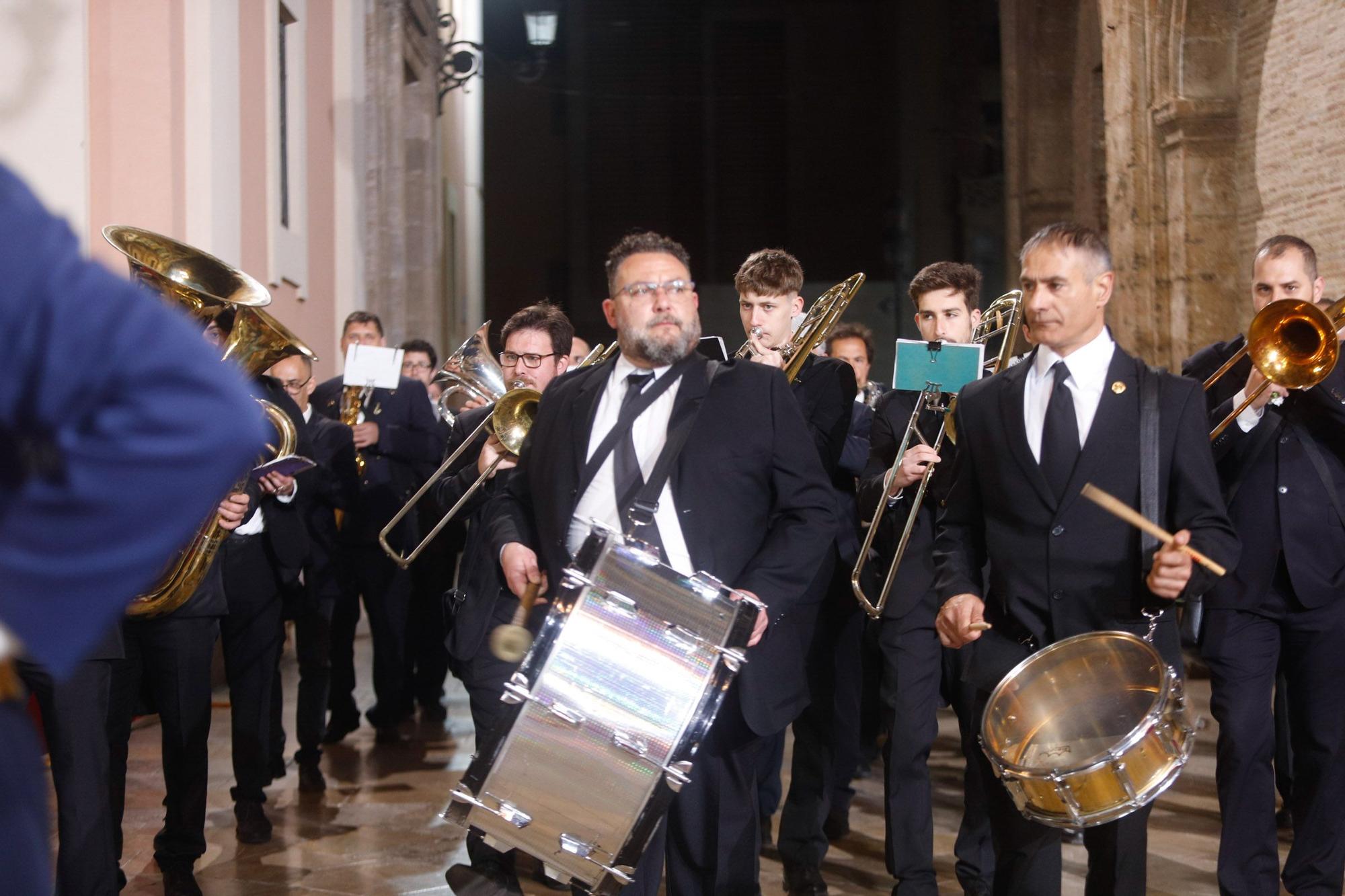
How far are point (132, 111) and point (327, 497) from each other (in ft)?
7.95

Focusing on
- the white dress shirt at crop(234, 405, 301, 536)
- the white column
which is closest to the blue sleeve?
the white dress shirt at crop(234, 405, 301, 536)

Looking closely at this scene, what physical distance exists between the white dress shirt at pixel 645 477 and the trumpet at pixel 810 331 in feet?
4.52

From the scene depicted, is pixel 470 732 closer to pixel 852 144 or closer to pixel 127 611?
pixel 127 611

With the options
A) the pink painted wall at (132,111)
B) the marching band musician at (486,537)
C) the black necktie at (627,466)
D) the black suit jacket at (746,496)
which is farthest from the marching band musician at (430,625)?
the black necktie at (627,466)

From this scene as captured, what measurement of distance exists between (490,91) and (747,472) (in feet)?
81.0

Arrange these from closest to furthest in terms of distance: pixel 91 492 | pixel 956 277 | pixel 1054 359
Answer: pixel 91 492, pixel 1054 359, pixel 956 277

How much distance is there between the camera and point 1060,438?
11.9 ft

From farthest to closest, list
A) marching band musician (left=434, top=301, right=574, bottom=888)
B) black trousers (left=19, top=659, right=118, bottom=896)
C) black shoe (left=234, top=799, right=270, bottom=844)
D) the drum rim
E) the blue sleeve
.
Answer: black shoe (left=234, top=799, right=270, bottom=844) < marching band musician (left=434, top=301, right=574, bottom=888) < black trousers (left=19, top=659, right=118, bottom=896) < the drum rim < the blue sleeve

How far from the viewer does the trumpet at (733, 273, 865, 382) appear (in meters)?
5.36

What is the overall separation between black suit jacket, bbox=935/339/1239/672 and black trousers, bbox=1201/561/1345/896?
3.55ft

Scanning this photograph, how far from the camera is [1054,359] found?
12.1 ft

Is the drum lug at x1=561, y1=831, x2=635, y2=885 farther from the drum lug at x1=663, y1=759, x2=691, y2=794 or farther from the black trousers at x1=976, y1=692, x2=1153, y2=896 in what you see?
the black trousers at x1=976, y1=692, x2=1153, y2=896

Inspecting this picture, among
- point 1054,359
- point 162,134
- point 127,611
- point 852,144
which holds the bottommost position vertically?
point 127,611

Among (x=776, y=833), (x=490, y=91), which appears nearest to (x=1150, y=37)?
(x=776, y=833)
